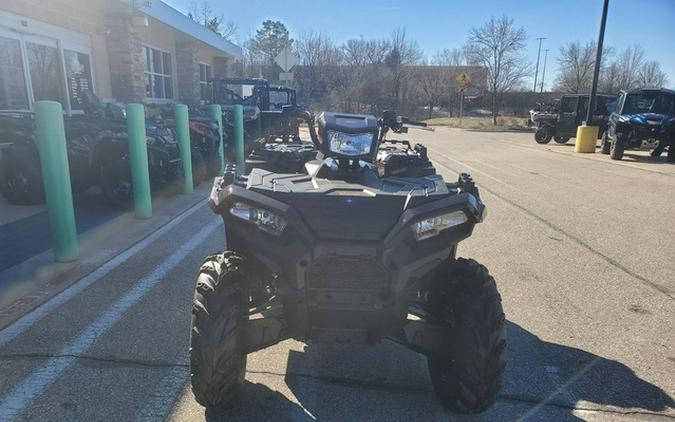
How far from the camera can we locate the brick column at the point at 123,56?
41.6ft

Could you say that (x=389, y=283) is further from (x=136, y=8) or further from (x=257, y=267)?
(x=136, y=8)

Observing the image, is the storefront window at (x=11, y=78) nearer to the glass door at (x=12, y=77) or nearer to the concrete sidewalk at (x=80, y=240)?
the glass door at (x=12, y=77)

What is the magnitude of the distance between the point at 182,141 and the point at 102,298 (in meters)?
4.61

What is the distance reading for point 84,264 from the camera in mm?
4820

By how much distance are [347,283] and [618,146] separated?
1562cm

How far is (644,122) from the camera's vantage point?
48.0 feet

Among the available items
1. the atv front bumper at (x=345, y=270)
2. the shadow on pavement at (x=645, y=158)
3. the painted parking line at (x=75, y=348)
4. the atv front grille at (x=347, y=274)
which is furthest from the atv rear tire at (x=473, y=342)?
the shadow on pavement at (x=645, y=158)

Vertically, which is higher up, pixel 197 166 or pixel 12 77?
pixel 12 77

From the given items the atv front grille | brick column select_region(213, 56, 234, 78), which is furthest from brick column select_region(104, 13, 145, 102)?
the atv front grille

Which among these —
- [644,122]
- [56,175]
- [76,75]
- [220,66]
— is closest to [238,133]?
[76,75]

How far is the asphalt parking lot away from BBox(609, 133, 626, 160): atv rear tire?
10.4 m

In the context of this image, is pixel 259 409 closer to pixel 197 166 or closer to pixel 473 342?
pixel 473 342

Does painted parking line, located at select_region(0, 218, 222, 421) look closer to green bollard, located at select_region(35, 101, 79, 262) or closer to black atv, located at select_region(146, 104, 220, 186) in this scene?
green bollard, located at select_region(35, 101, 79, 262)

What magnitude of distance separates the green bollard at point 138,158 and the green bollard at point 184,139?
58.7 inches
